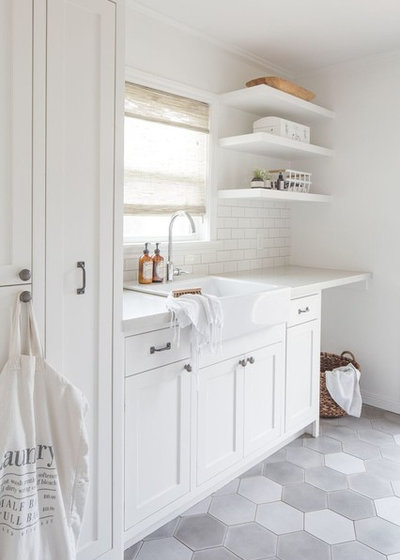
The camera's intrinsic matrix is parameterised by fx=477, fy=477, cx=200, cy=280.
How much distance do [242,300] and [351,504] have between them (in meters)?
1.14

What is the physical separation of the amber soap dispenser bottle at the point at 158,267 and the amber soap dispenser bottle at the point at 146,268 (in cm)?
3

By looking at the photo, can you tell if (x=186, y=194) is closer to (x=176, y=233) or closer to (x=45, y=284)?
(x=176, y=233)

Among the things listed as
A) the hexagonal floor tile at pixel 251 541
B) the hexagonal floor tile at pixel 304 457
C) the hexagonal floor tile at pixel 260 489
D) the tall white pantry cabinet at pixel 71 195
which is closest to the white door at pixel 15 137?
the tall white pantry cabinet at pixel 71 195

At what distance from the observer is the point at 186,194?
305 cm

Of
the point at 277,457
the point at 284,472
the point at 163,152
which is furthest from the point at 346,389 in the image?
the point at 163,152

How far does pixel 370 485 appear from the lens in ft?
8.16

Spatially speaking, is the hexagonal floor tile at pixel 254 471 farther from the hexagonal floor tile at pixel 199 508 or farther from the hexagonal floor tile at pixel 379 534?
the hexagonal floor tile at pixel 379 534

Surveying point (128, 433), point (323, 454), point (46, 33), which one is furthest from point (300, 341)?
point (46, 33)

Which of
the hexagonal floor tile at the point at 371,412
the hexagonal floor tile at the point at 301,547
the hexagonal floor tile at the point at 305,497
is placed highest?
the hexagonal floor tile at the point at 371,412

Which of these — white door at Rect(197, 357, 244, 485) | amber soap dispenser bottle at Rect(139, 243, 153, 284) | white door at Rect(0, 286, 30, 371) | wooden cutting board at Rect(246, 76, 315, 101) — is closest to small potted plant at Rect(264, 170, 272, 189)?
wooden cutting board at Rect(246, 76, 315, 101)

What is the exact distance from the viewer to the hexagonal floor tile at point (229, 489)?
7.88 ft

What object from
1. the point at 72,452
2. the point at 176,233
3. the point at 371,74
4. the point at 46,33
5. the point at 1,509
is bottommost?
the point at 1,509

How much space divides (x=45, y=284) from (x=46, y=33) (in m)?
0.74

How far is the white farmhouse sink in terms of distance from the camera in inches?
85.2
